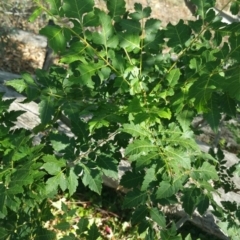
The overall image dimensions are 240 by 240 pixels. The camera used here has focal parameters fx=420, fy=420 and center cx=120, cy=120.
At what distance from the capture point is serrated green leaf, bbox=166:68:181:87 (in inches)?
74.9

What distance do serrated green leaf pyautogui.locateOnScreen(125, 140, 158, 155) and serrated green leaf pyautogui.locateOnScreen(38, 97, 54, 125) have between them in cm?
43

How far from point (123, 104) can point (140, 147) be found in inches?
14.5

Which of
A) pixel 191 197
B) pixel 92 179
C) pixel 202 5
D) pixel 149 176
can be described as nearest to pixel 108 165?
pixel 92 179

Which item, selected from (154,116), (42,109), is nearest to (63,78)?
(42,109)

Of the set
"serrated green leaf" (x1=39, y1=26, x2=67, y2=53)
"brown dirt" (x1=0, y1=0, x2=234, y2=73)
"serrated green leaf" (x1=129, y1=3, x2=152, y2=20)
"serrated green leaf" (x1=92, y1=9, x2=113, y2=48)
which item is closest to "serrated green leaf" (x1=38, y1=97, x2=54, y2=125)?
"serrated green leaf" (x1=39, y1=26, x2=67, y2=53)

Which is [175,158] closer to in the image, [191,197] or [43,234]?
[191,197]

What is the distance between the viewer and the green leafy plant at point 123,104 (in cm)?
177

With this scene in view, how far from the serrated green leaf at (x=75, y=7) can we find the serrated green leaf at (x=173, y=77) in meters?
0.46

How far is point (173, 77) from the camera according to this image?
191 cm

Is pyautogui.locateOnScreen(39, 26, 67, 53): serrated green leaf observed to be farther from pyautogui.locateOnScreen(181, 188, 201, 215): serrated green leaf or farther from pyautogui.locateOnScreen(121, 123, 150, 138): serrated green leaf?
pyautogui.locateOnScreen(181, 188, 201, 215): serrated green leaf

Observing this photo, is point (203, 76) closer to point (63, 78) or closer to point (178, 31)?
point (178, 31)

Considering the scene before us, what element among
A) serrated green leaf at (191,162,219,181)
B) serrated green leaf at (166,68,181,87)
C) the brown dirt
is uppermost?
serrated green leaf at (166,68,181,87)

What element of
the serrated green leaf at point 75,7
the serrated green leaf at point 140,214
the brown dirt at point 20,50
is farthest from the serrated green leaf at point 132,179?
the brown dirt at point 20,50

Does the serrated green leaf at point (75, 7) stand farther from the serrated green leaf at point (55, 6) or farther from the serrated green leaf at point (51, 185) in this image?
the serrated green leaf at point (51, 185)
